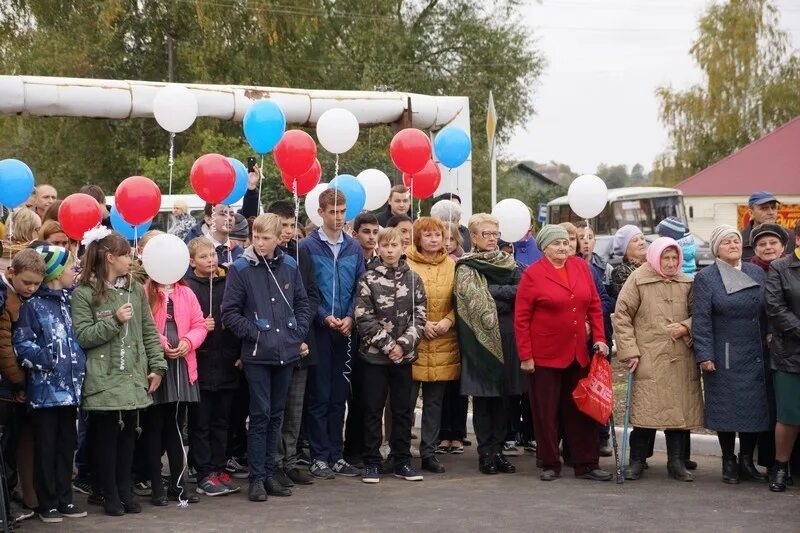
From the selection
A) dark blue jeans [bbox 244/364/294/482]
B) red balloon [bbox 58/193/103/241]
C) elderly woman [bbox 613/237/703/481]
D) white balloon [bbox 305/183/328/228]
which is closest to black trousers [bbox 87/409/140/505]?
dark blue jeans [bbox 244/364/294/482]

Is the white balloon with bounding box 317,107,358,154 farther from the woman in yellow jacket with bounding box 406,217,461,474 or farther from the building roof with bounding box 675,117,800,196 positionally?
the building roof with bounding box 675,117,800,196

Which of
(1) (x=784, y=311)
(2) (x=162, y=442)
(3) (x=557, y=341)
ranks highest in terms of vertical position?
(1) (x=784, y=311)

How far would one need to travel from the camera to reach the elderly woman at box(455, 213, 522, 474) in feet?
28.1

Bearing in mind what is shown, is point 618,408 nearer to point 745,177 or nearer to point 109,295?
point 109,295

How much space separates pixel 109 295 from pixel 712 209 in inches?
1813

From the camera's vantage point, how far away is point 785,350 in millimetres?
7953

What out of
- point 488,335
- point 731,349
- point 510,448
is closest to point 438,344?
point 488,335

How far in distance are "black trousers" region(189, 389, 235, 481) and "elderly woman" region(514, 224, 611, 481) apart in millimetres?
2194

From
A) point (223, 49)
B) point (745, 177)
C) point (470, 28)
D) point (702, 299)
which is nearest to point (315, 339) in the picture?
point (702, 299)

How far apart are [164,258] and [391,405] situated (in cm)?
220

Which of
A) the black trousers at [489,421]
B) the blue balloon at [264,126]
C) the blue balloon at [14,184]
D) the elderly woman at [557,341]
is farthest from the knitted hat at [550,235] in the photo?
the blue balloon at [14,184]

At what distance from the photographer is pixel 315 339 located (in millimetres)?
8500

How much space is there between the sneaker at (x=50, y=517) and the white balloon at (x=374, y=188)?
166 inches

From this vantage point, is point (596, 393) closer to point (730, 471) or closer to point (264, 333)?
point (730, 471)
